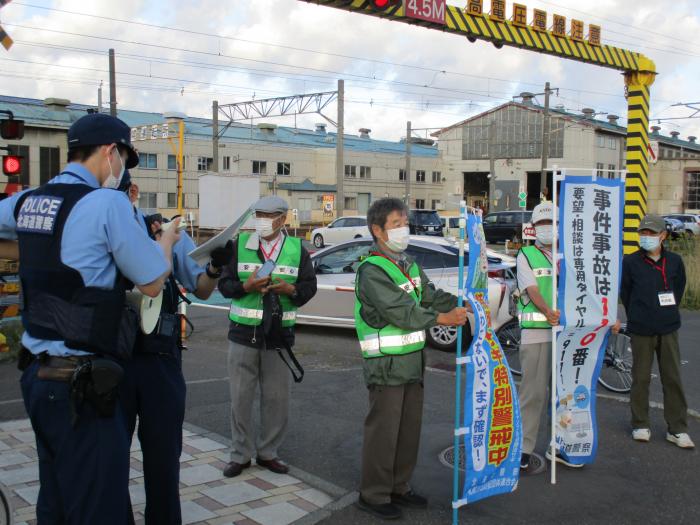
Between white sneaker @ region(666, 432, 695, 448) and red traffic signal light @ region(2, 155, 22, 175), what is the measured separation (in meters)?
9.46

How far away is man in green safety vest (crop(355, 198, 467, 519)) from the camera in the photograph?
4.16m

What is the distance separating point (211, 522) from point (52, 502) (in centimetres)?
143

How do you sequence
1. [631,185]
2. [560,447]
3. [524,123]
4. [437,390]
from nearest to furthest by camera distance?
[560,447] → [437,390] → [631,185] → [524,123]

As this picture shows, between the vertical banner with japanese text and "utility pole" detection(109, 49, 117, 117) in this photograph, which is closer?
the vertical banner with japanese text

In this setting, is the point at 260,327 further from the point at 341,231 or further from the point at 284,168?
the point at 284,168

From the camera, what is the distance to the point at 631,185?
14781 mm

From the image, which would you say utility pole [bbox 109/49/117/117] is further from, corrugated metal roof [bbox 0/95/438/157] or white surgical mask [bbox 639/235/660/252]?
white surgical mask [bbox 639/235/660/252]

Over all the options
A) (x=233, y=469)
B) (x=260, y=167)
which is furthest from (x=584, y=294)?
(x=260, y=167)

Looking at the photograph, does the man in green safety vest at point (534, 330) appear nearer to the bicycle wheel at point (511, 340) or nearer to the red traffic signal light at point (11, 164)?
the bicycle wheel at point (511, 340)

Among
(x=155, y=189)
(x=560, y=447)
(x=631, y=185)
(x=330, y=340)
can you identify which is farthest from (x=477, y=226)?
(x=155, y=189)

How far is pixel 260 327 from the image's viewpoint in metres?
4.98

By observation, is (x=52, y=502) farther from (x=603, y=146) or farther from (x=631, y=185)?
(x=603, y=146)

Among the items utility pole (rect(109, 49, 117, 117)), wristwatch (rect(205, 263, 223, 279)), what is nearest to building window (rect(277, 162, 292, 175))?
utility pole (rect(109, 49, 117, 117))

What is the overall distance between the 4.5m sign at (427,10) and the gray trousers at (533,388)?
7.57 metres
